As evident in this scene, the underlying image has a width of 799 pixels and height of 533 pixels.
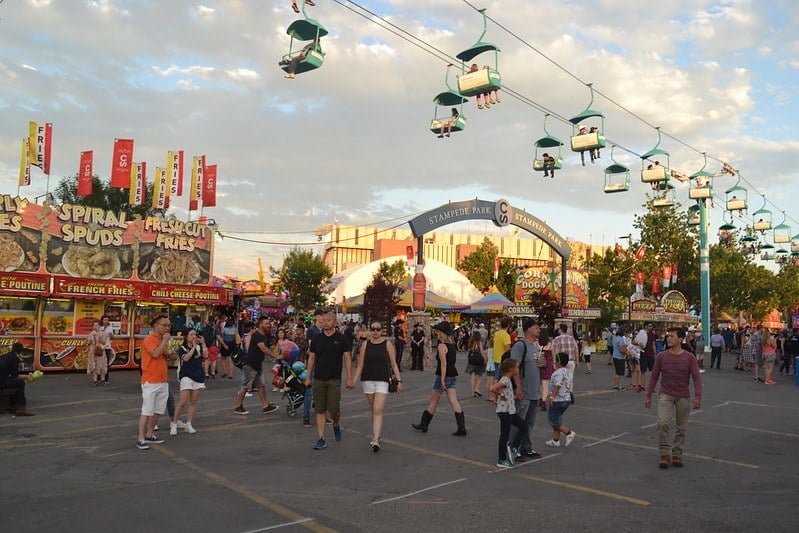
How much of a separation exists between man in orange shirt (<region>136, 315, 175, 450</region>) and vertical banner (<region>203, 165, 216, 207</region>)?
20178 millimetres

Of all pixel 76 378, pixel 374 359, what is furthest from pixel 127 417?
pixel 76 378

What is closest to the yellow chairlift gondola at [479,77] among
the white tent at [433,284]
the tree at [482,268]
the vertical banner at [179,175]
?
the vertical banner at [179,175]

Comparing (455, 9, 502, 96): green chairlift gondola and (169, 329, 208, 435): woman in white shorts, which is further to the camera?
(455, 9, 502, 96): green chairlift gondola

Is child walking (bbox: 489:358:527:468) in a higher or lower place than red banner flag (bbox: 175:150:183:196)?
lower

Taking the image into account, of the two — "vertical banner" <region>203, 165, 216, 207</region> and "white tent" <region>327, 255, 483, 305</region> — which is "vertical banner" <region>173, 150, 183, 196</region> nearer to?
"vertical banner" <region>203, 165, 216, 207</region>

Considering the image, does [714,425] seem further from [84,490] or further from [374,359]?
[84,490]

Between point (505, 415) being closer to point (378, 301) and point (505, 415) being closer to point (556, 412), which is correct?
point (556, 412)

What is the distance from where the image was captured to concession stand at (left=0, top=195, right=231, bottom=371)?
59.4ft

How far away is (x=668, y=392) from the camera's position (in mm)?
8141

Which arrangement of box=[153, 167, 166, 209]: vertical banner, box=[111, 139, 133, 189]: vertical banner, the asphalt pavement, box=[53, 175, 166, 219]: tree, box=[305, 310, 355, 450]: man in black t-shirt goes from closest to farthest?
the asphalt pavement < box=[305, 310, 355, 450]: man in black t-shirt < box=[111, 139, 133, 189]: vertical banner < box=[153, 167, 166, 209]: vertical banner < box=[53, 175, 166, 219]: tree

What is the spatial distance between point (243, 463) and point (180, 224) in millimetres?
16067

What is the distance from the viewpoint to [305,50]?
1096cm

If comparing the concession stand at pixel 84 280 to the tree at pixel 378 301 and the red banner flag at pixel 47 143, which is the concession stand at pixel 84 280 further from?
the tree at pixel 378 301

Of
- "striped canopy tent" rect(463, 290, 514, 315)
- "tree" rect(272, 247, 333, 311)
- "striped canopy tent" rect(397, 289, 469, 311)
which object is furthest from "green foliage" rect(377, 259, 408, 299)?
"striped canopy tent" rect(463, 290, 514, 315)
